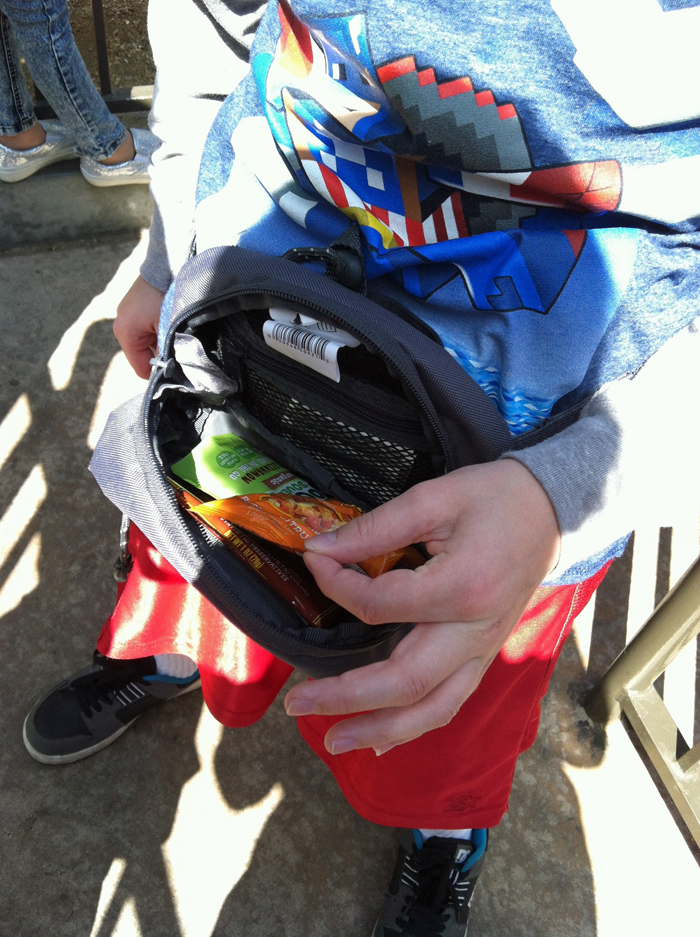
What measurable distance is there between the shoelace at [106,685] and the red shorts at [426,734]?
34 centimetres

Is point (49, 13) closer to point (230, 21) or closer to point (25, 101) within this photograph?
point (25, 101)

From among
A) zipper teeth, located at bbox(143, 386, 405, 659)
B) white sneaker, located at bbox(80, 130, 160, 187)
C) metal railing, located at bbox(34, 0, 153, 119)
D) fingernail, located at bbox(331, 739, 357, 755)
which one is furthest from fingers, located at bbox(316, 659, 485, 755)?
metal railing, located at bbox(34, 0, 153, 119)

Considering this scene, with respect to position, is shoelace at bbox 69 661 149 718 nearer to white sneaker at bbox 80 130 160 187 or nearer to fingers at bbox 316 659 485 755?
fingers at bbox 316 659 485 755

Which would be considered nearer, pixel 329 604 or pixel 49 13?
pixel 329 604

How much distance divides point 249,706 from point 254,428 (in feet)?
1.55

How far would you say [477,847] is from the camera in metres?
1.35

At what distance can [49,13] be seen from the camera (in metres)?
2.03

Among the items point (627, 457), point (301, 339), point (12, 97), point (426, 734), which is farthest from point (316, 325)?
point (12, 97)

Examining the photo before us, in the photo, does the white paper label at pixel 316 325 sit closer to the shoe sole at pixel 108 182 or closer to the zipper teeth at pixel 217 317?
the zipper teeth at pixel 217 317

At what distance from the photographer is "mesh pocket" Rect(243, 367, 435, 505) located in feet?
2.59

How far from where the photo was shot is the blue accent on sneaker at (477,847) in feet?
4.43

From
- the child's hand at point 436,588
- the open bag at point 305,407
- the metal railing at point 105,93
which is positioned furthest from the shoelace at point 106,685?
the metal railing at point 105,93

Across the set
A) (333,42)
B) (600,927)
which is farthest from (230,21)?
(600,927)

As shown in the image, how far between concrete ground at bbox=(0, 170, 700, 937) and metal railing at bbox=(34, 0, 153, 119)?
1.55 meters
